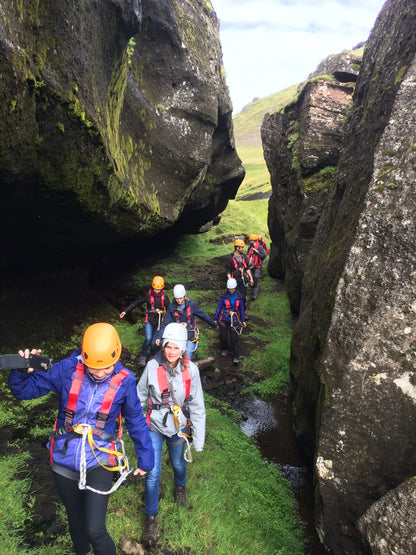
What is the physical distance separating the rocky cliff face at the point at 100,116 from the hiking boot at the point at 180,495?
5.76m

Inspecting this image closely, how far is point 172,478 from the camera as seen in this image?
6164 mm

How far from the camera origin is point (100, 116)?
7223 millimetres

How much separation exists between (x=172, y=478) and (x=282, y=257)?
1419 cm

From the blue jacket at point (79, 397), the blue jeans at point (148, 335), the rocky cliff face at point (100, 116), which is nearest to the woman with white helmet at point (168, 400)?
the blue jacket at point (79, 397)

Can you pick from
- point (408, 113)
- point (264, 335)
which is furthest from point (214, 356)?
point (408, 113)

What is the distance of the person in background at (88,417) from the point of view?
371cm

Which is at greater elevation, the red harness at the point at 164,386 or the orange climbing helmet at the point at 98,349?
the orange climbing helmet at the point at 98,349

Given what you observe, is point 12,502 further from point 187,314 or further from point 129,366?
point 129,366

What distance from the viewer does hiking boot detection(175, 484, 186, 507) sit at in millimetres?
5660

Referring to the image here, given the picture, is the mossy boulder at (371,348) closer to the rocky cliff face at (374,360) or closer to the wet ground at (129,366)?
the rocky cliff face at (374,360)

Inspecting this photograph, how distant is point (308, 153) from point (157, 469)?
1282 centimetres

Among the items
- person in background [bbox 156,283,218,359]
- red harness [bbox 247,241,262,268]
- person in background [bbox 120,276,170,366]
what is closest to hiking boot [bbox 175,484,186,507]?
person in background [bbox 156,283,218,359]

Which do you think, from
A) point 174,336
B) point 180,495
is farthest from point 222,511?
point 174,336

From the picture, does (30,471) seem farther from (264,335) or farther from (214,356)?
(264,335)
